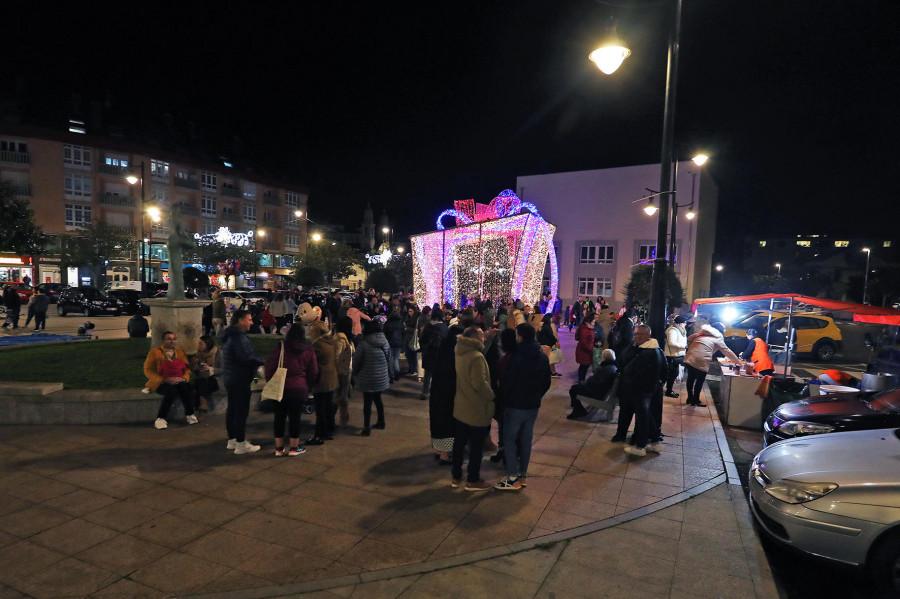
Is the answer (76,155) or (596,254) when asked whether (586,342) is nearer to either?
(596,254)

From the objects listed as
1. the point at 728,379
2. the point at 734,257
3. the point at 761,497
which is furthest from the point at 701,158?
the point at 734,257

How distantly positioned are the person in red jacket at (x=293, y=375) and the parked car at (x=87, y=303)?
23.2 meters

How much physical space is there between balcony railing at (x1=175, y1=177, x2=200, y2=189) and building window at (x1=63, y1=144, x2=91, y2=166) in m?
7.23

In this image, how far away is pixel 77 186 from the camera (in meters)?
41.2

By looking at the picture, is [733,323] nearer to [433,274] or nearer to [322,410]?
[433,274]

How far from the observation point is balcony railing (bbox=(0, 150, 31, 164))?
37656 millimetres

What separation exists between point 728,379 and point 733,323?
948 cm

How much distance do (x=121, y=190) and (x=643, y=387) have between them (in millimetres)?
50064

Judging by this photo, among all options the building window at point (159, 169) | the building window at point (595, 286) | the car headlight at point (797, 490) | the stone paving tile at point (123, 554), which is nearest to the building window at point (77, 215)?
the building window at point (159, 169)

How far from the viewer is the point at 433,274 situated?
20391 millimetres

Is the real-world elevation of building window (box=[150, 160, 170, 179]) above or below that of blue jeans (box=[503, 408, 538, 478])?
above

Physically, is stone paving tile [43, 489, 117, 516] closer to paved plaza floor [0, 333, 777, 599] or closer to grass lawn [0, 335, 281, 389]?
paved plaza floor [0, 333, 777, 599]

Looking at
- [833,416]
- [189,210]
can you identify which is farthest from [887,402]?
[189,210]

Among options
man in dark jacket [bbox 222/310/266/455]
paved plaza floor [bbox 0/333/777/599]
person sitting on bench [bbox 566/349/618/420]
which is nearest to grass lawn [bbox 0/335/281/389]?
paved plaza floor [bbox 0/333/777/599]
